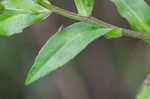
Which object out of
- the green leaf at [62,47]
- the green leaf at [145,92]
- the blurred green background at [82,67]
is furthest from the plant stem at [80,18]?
the blurred green background at [82,67]

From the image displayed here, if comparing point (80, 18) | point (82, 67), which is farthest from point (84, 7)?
point (82, 67)

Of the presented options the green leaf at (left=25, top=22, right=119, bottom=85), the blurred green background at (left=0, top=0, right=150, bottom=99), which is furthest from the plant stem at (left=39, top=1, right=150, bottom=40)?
the blurred green background at (left=0, top=0, right=150, bottom=99)

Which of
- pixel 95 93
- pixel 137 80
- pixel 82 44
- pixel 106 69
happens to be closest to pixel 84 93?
pixel 95 93

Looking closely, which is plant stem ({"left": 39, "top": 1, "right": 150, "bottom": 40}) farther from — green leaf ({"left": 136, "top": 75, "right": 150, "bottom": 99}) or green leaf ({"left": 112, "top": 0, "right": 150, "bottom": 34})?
green leaf ({"left": 136, "top": 75, "right": 150, "bottom": 99})

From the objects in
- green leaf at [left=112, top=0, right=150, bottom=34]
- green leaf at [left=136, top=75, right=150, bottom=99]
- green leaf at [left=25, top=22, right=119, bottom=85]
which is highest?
green leaf at [left=25, top=22, right=119, bottom=85]

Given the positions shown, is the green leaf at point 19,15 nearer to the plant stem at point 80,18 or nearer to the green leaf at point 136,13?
the plant stem at point 80,18

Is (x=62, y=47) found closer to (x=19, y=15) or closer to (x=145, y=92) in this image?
(x=19, y=15)

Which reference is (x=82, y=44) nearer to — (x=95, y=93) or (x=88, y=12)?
(x=88, y=12)

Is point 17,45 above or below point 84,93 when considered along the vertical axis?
above
